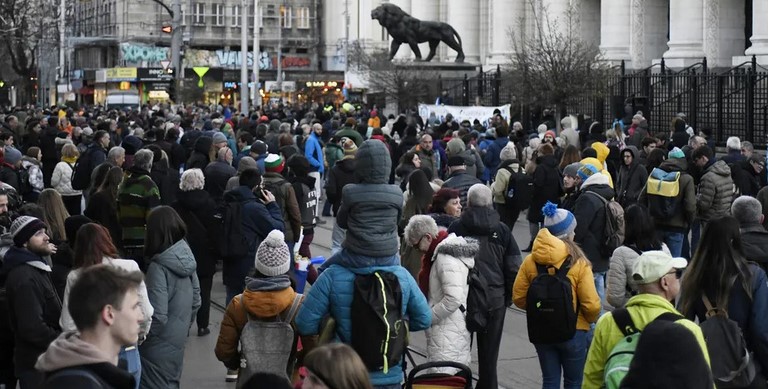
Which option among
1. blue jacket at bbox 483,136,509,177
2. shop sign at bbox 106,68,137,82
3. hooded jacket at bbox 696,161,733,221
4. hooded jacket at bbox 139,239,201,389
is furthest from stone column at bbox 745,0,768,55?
shop sign at bbox 106,68,137,82

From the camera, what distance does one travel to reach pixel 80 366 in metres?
5.78

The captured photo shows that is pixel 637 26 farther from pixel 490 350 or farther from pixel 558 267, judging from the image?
pixel 558 267

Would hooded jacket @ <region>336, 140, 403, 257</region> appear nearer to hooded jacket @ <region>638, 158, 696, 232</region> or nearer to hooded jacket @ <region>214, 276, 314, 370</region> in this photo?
hooded jacket @ <region>214, 276, 314, 370</region>

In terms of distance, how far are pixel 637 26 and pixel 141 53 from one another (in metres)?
58.0

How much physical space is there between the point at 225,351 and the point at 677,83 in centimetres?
2895

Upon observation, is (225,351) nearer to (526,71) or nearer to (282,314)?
(282,314)

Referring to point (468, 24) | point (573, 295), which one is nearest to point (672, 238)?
point (573, 295)

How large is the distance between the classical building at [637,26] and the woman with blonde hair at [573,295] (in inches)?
1139

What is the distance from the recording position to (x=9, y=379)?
1008 centimetres

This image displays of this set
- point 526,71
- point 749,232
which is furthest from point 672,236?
point 526,71

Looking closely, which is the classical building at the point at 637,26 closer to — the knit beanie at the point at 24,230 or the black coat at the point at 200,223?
the black coat at the point at 200,223

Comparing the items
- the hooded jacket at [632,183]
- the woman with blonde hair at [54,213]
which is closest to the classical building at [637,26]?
the hooded jacket at [632,183]

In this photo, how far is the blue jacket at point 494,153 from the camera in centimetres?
2461

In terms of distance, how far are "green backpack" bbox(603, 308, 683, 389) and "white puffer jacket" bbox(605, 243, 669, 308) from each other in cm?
206
